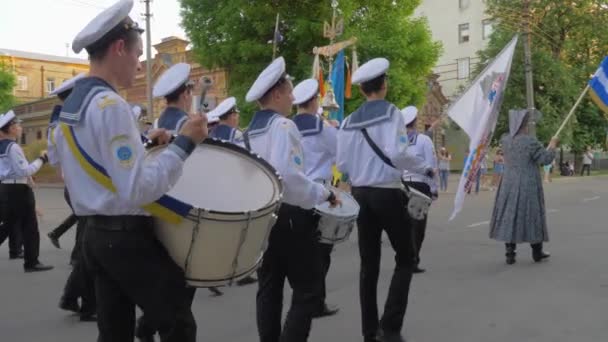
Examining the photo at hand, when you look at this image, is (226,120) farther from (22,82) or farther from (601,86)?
(22,82)

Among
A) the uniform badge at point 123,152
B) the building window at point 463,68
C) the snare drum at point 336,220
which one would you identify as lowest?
the snare drum at point 336,220

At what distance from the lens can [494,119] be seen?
6781mm

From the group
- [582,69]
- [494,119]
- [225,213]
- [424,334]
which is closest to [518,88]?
[582,69]

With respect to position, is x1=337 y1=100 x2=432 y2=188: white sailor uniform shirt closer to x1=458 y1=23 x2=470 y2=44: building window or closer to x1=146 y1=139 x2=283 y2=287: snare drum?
x1=146 y1=139 x2=283 y2=287: snare drum

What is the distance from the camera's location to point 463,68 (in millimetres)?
50156

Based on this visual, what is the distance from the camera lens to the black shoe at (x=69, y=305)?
5.69 metres

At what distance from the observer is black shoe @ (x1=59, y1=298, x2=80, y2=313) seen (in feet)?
Result: 18.7

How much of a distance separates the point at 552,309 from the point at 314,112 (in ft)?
9.21

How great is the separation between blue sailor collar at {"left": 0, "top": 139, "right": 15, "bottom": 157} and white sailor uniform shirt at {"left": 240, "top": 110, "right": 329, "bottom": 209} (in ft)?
17.1

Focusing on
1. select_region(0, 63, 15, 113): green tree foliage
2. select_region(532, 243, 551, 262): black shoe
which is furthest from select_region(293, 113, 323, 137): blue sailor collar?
select_region(0, 63, 15, 113): green tree foliage

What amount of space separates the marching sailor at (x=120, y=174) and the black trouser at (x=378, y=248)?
214 centimetres

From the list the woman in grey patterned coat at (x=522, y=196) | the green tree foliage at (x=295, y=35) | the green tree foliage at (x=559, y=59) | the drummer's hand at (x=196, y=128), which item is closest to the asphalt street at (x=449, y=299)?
the woman in grey patterned coat at (x=522, y=196)

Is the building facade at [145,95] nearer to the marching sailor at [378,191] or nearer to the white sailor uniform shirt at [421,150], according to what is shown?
the white sailor uniform shirt at [421,150]

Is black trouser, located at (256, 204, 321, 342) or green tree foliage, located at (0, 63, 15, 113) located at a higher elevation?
green tree foliage, located at (0, 63, 15, 113)
